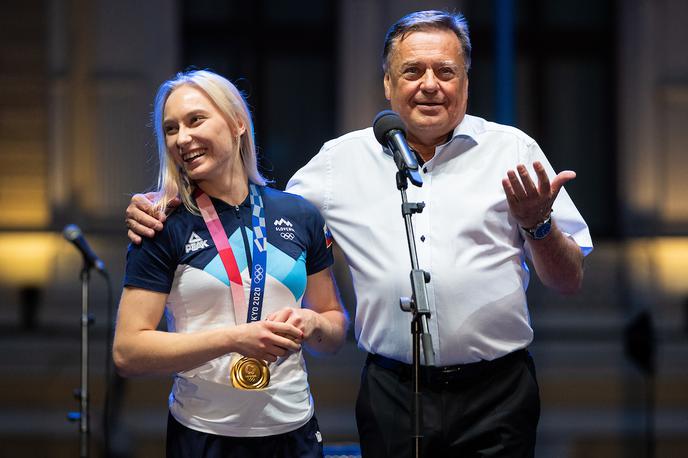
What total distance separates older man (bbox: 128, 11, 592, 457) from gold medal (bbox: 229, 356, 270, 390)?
0.43 m

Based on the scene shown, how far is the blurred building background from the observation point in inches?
243

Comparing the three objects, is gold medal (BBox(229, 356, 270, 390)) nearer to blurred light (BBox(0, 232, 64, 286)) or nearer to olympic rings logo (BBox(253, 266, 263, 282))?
olympic rings logo (BBox(253, 266, 263, 282))

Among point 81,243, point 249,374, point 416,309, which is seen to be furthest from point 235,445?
point 81,243

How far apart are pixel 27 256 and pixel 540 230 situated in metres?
5.49

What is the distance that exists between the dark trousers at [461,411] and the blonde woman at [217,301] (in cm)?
22

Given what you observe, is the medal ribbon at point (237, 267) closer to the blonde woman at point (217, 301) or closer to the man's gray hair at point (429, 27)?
the blonde woman at point (217, 301)

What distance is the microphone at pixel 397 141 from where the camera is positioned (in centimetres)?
202

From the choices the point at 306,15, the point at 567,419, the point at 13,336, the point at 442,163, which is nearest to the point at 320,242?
the point at 442,163

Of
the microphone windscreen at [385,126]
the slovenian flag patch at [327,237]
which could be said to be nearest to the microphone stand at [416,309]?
the microphone windscreen at [385,126]

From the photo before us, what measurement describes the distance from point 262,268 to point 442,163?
645 millimetres

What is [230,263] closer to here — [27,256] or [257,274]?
[257,274]

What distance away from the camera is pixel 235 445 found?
212 cm

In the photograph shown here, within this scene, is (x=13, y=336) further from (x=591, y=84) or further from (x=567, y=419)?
(x=591, y=84)

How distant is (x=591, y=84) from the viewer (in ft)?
25.8
